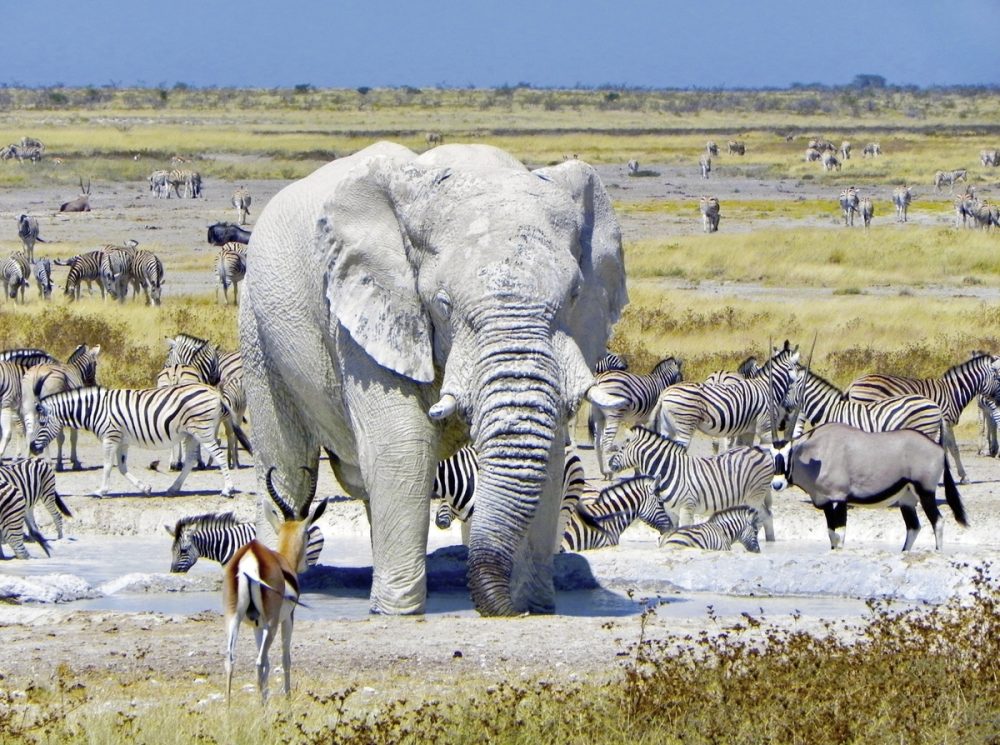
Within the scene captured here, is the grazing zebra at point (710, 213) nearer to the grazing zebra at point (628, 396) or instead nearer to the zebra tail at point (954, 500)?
the grazing zebra at point (628, 396)

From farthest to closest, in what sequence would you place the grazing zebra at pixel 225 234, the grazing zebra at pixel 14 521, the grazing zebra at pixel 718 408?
the grazing zebra at pixel 225 234, the grazing zebra at pixel 718 408, the grazing zebra at pixel 14 521

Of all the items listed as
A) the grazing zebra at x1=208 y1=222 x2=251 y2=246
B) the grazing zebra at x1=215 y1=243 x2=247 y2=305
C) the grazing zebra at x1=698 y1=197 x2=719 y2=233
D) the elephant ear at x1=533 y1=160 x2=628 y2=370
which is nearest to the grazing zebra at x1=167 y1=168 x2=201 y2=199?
the grazing zebra at x1=208 y1=222 x2=251 y2=246

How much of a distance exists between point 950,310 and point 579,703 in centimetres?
2087

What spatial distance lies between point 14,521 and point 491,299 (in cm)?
488

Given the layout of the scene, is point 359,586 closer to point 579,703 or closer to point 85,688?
point 85,688

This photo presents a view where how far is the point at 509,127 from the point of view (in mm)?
97688

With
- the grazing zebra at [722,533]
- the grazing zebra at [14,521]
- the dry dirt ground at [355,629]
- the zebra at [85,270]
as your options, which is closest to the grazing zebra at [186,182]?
the zebra at [85,270]

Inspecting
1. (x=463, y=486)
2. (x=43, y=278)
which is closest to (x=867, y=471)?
(x=463, y=486)

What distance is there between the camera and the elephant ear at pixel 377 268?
8750 millimetres

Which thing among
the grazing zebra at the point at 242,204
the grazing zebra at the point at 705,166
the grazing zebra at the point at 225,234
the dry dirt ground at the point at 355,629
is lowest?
the dry dirt ground at the point at 355,629

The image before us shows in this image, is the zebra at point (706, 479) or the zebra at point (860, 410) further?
the zebra at point (860, 410)

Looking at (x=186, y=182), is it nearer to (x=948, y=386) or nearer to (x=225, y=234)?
(x=225, y=234)

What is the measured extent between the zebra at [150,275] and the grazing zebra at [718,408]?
1487 centimetres

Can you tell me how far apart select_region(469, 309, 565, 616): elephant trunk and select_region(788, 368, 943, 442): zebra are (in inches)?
243
